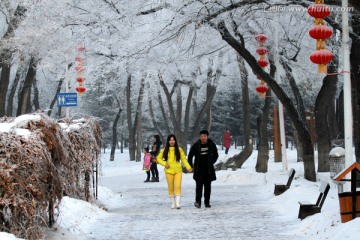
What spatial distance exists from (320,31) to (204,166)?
4.15m

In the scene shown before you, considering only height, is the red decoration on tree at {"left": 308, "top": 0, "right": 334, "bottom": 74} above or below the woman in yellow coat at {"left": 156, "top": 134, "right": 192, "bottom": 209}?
above

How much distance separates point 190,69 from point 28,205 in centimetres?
3050

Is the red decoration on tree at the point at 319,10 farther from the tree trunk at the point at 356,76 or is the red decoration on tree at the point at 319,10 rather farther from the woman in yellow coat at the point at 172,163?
the woman in yellow coat at the point at 172,163

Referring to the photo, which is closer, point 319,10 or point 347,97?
point 347,97

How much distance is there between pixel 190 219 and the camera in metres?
12.8

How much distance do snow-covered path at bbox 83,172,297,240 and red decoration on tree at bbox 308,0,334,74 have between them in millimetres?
3351

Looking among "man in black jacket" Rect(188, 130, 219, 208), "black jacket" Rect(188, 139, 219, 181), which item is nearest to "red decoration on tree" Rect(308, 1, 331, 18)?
"man in black jacket" Rect(188, 130, 219, 208)

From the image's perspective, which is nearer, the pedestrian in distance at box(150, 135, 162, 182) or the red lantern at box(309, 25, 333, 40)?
the red lantern at box(309, 25, 333, 40)

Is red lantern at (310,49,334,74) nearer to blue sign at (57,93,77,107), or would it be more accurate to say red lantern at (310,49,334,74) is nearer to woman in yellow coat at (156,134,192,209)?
woman in yellow coat at (156,134,192,209)

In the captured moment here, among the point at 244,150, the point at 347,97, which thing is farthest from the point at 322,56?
the point at 244,150

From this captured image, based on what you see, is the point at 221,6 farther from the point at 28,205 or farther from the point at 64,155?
the point at 28,205

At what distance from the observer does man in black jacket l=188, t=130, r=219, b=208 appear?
49.3 ft

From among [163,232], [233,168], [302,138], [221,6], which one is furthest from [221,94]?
[163,232]

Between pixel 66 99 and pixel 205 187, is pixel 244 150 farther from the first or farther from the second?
pixel 205 187
